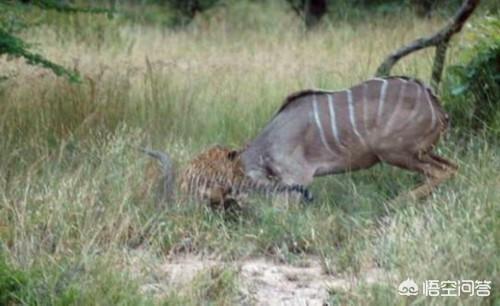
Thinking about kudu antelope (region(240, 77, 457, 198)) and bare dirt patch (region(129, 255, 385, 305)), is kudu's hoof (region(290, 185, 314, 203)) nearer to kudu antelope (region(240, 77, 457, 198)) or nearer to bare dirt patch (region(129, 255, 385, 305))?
kudu antelope (region(240, 77, 457, 198))

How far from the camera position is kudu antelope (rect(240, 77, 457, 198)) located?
696 centimetres

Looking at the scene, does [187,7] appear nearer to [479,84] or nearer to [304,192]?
[479,84]

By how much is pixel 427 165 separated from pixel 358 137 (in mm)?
450

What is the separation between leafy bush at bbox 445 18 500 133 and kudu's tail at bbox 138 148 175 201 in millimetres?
2216

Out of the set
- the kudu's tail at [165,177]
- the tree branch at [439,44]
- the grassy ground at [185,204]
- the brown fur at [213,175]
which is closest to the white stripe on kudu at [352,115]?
the grassy ground at [185,204]

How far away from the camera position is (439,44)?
331 inches

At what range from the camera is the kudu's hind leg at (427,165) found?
6.90 m

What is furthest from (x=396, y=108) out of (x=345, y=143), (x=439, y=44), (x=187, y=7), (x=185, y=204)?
(x=187, y=7)

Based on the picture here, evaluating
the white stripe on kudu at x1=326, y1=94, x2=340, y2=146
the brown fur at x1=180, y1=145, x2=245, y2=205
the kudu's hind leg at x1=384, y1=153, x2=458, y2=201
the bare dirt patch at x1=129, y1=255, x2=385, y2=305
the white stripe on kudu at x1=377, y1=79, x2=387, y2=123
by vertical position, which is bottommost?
the bare dirt patch at x1=129, y1=255, x2=385, y2=305

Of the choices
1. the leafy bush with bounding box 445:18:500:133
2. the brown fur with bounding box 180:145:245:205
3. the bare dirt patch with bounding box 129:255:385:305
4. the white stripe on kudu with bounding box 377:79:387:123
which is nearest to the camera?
the bare dirt patch with bounding box 129:255:385:305

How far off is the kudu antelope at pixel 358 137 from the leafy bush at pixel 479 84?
0.91 metres

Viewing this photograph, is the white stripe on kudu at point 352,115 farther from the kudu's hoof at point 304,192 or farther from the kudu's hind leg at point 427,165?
the kudu's hoof at point 304,192

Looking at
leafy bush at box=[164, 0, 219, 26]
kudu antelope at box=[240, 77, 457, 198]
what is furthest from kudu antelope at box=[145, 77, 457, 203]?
leafy bush at box=[164, 0, 219, 26]

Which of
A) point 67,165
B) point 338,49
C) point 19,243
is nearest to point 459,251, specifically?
point 19,243
